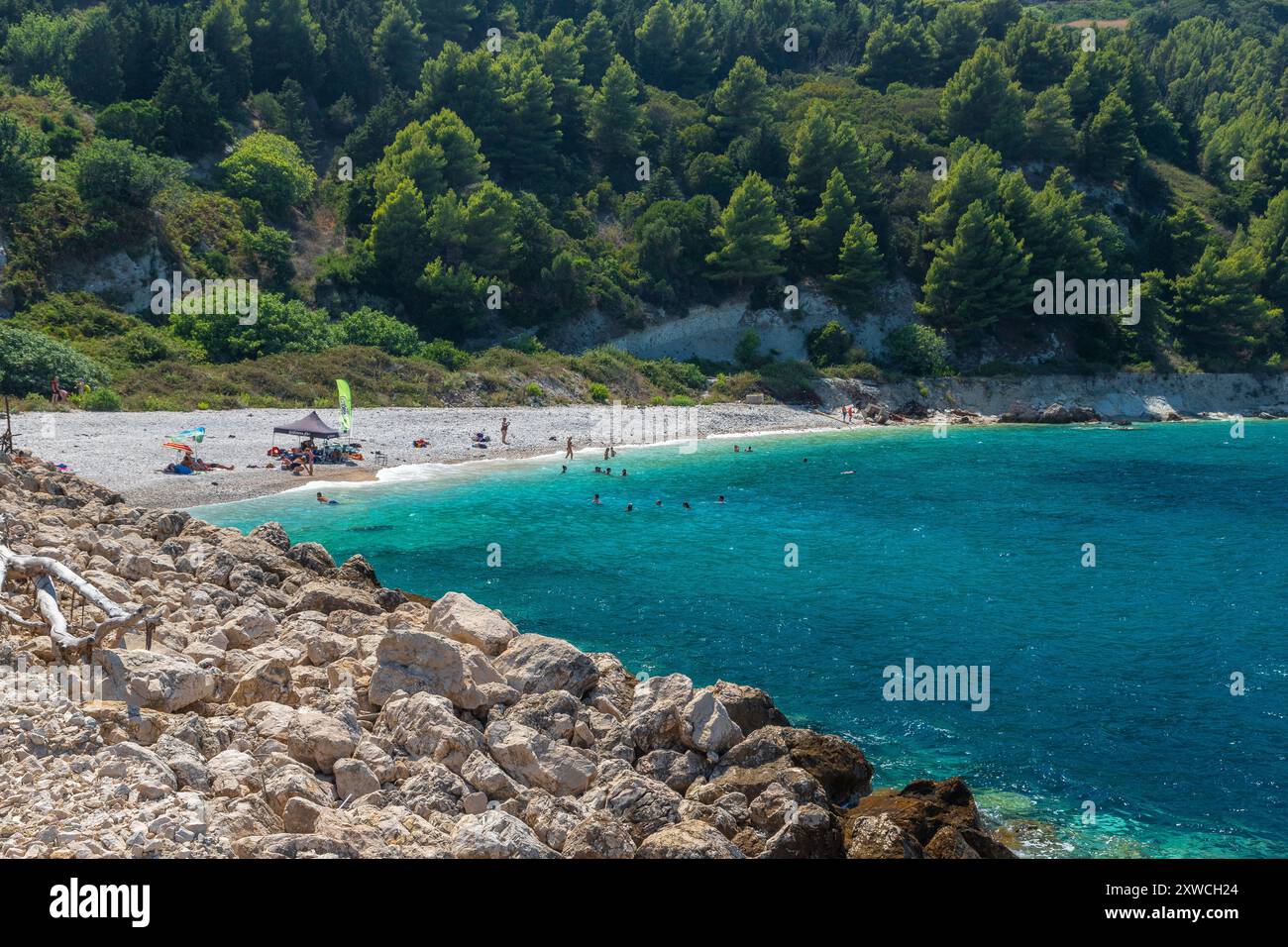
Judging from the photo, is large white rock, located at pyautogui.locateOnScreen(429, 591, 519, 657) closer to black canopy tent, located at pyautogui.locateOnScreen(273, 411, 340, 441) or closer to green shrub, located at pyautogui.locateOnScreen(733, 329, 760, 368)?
black canopy tent, located at pyautogui.locateOnScreen(273, 411, 340, 441)

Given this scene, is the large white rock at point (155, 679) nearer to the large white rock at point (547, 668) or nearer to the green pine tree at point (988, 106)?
the large white rock at point (547, 668)

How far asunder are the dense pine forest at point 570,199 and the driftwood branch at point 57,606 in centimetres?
3473

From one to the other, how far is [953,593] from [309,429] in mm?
29113

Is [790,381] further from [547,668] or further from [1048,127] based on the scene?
[547,668]

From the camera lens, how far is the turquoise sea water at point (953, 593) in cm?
1989

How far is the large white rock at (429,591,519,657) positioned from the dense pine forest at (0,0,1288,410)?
37.9 m

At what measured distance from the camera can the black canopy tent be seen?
47469 mm

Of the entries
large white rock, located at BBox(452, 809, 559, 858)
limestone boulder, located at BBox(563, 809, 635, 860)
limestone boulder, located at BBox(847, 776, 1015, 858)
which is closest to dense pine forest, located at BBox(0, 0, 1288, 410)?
large white rock, located at BBox(452, 809, 559, 858)

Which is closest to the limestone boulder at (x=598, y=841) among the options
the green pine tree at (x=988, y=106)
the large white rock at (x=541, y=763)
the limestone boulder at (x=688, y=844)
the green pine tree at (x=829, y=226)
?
the limestone boulder at (x=688, y=844)

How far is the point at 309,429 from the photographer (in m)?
47.7

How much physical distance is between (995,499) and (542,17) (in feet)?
299

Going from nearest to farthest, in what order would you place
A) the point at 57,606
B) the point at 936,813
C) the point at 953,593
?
the point at 936,813
the point at 57,606
the point at 953,593

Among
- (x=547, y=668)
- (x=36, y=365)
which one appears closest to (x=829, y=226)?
(x=36, y=365)
